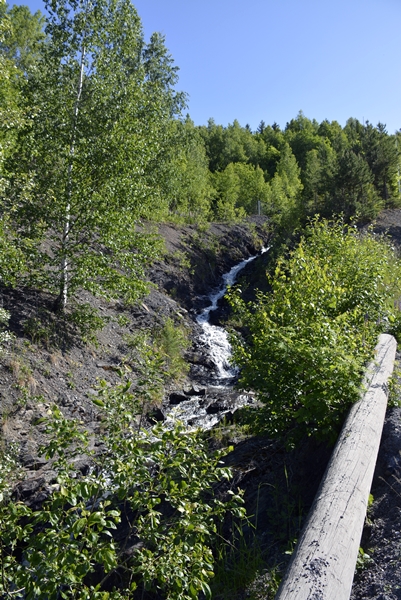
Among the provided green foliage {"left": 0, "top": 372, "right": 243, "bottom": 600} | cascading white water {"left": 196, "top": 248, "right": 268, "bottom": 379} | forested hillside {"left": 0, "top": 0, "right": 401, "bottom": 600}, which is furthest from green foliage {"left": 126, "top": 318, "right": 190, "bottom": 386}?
green foliage {"left": 0, "top": 372, "right": 243, "bottom": 600}

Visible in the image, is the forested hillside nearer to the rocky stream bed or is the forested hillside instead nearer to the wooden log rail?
the rocky stream bed

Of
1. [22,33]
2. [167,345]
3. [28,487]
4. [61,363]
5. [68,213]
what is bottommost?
[28,487]

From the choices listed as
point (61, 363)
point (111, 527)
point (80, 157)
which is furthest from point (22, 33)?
point (111, 527)

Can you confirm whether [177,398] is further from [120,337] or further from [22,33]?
[22,33]

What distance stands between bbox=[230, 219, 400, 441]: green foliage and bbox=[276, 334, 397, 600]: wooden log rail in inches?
10.7

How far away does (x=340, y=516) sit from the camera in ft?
11.3

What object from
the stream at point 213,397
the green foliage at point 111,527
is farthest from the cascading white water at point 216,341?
the green foliage at point 111,527

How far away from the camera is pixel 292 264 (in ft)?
22.1

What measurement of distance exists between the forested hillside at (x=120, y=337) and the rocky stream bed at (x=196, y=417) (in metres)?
0.06

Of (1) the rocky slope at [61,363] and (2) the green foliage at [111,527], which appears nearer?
(2) the green foliage at [111,527]

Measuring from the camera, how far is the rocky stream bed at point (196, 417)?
3.99 meters

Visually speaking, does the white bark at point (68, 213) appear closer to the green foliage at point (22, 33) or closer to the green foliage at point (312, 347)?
the green foliage at point (312, 347)

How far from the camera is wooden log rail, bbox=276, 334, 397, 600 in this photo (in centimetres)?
290

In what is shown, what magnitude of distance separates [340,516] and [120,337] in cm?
998
